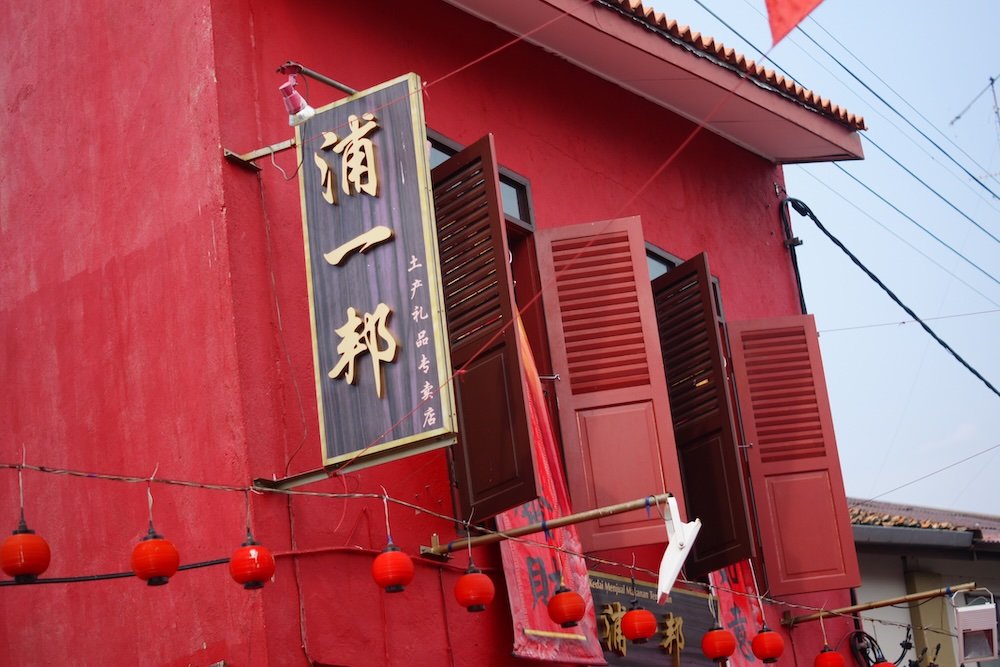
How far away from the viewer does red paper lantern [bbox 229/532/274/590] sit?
21.0 feet

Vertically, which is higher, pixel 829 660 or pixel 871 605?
pixel 871 605

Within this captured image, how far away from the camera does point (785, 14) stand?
6.43 metres

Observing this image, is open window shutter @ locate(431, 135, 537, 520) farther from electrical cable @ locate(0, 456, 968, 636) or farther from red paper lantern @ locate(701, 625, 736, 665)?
red paper lantern @ locate(701, 625, 736, 665)

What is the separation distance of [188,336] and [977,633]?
21.6 ft

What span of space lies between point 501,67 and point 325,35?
1.77 m

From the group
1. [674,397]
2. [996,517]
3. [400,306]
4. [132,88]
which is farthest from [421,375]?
[996,517]

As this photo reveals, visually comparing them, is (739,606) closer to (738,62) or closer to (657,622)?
(657,622)

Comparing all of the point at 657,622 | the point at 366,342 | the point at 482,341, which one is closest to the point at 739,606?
the point at 657,622

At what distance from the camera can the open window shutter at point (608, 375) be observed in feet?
29.5

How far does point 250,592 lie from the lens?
6973mm

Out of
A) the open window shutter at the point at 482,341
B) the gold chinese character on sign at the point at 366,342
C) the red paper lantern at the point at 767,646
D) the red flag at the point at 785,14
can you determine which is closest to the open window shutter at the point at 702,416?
the red paper lantern at the point at 767,646

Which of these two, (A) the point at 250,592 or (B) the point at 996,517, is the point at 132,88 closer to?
(A) the point at 250,592

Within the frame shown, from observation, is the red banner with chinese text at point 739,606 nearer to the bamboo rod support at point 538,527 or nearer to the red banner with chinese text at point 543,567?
the red banner with chinese text at point 543,567

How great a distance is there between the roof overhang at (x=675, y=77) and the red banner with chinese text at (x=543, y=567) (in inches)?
92.6
